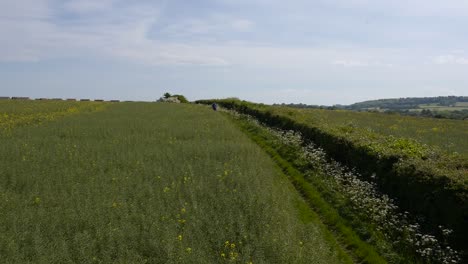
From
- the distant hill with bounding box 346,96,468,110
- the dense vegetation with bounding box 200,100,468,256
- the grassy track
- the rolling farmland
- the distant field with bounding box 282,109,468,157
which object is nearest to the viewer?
the grassy track

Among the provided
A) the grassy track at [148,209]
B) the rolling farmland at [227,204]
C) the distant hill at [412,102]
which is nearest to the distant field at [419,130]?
the rolling farmland at [227,204]

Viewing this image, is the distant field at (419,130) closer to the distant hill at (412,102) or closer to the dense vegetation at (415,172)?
the dense vegetation at (415,172)

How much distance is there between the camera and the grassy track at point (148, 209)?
801cm

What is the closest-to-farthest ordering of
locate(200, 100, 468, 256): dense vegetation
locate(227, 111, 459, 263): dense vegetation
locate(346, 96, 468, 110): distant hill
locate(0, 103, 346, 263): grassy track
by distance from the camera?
locate(0, 103, 346, 263): grassy track < locate(227, 111, 459, 263): dense vegetation < locate(200, 100, 468, 256): dense vegetation < locate(346, 96, 468, 110): distant hill

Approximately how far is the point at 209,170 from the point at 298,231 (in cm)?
572

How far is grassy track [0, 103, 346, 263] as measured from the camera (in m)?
8.01

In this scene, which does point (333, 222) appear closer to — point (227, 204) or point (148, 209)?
point (227, 204)

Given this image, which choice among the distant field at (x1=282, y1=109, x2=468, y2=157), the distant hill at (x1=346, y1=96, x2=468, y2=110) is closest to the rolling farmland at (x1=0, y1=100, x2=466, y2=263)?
the distant field at (x1=282, y1=109, x2=468, y2=157)

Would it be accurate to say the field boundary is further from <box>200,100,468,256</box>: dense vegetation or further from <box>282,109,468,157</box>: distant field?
<box>282,109,468,157</box>: distant field

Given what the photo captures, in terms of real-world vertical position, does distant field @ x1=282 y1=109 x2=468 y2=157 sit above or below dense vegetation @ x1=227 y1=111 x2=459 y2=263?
above

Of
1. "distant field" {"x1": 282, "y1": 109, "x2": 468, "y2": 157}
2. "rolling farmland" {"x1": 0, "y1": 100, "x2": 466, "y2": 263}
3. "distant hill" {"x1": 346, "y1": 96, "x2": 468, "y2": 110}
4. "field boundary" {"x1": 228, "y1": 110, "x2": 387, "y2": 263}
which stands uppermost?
"distant hill" {"x1": 346, "y1": 96, "x2": 468, "y2": 110}

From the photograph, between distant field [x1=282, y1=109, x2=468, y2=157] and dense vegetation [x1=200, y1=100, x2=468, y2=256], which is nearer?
dense vegetation [x1=200, y1=100, x2=468, y2=256]

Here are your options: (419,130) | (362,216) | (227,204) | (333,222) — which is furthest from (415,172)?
(419,130)

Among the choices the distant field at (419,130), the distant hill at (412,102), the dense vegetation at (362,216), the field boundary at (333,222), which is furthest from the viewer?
the distant hill at (412,102)
